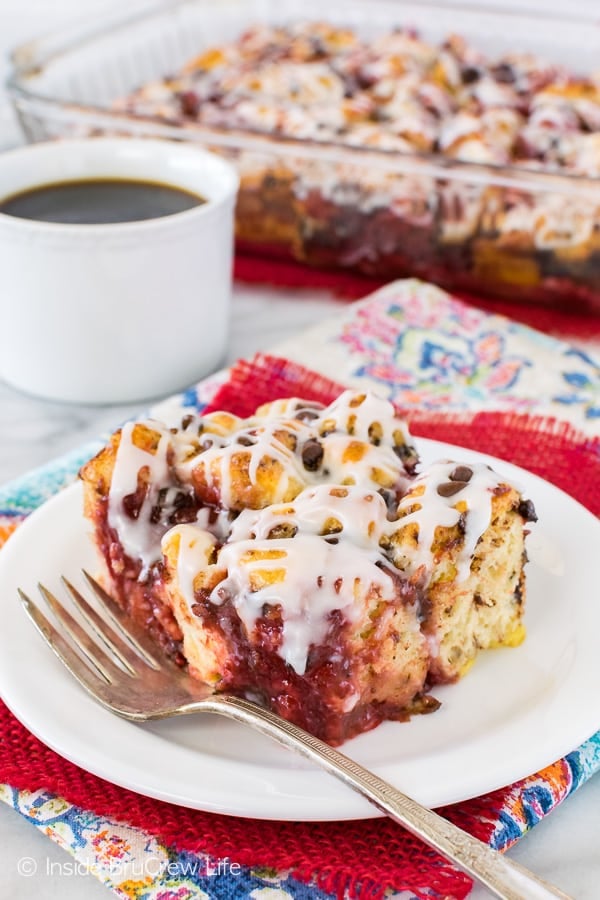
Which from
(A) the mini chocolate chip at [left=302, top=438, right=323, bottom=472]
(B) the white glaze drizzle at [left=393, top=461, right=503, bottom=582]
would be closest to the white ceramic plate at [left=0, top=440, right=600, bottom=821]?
(B) the white glaze drizzle at [left=393, top=461, right=503, bottom=582]

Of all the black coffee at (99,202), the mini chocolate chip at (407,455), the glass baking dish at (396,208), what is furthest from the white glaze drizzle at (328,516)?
the glass baking dish at (396,208)

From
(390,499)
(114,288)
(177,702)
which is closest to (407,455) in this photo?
(390,499)

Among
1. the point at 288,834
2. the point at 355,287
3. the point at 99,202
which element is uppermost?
the point at 99,202

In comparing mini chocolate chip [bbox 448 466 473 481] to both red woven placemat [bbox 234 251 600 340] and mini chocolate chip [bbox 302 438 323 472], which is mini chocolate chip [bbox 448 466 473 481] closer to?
mini chocolate chip [bbox 302 438 323 472]

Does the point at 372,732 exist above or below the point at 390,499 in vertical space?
below

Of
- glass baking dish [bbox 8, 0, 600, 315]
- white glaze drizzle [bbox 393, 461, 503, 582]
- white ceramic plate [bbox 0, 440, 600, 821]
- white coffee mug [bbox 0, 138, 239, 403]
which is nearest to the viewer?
white ceramic plate [bbox 0, 440, 600, 821]

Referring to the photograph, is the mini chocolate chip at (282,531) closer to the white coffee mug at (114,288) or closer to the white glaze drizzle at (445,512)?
the white glaze drizzle at (445,512)

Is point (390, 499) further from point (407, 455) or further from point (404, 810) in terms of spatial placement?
point (404, 810)
